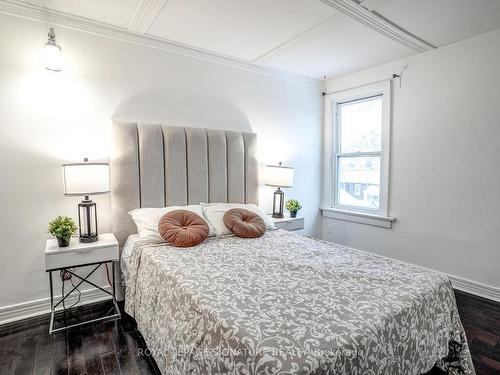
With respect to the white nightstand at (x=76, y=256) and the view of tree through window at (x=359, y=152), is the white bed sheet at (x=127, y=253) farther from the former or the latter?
the view of tree through window at (x=359, y=152)

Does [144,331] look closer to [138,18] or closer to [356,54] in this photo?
[138,18]

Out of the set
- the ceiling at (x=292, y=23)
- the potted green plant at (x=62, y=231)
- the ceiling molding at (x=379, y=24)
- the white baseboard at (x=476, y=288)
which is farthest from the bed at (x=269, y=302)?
the ceiling molding at (x=379, y=24)

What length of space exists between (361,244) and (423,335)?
→ 7.95 feet

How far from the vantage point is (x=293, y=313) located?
133 cm

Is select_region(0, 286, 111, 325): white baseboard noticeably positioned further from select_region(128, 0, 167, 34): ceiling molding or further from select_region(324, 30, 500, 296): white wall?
select_region(324, 30, 500, 296): white wall

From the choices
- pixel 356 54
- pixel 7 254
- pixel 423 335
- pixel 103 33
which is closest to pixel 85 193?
pixel 7 254

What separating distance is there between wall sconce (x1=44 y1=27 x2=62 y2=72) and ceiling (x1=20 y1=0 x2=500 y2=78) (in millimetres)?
339

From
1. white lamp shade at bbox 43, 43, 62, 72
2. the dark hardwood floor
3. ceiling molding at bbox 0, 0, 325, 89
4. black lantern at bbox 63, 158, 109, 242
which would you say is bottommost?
the dark hardwood floor

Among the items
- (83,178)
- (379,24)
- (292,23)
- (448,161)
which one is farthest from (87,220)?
(448,161)

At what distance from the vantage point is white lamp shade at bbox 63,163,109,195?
2.20 m

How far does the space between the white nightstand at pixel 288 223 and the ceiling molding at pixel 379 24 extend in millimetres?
2121

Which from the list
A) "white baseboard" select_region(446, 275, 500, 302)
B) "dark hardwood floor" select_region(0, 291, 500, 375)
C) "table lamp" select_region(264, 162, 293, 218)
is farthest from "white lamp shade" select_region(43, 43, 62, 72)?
"white baseboard" select_region(446, 275, 500, 302)

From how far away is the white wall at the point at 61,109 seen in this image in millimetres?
2293

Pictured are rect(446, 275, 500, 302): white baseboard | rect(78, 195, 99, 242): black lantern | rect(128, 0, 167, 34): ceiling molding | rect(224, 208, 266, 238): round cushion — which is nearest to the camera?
rect(128, 0, 167, 34): ceiling molding
